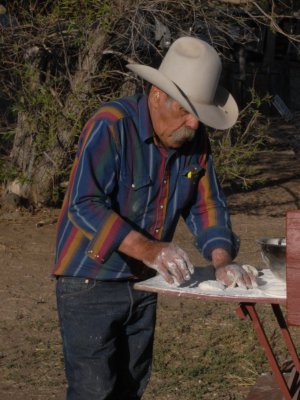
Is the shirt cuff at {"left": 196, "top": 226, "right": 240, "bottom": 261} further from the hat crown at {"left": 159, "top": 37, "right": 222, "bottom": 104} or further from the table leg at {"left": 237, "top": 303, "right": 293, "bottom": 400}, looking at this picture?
the hat crown at {"left": 159, "top": 37, "right": 222, "bottom": 104}

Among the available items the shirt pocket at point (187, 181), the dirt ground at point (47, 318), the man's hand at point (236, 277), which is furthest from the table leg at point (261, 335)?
the dirt ground at point (47, 318)

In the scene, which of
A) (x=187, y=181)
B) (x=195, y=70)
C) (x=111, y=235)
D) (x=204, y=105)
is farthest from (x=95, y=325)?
(x=195, y=70)

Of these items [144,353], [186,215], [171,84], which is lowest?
[144,353]

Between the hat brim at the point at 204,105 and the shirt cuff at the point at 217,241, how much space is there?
1.46 ft

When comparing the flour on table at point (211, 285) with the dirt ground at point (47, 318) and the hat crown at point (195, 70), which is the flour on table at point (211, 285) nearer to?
the hat crown at point (195, 70)

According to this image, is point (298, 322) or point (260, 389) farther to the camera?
point (260, 389)

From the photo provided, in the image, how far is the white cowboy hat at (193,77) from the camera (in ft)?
11.6

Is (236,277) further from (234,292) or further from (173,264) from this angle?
(173,264)

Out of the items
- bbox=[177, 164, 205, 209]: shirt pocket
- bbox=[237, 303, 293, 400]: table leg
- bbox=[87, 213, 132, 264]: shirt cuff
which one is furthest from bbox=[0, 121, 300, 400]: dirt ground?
bbox=[87, 213, 132, 264]: shirt cuff

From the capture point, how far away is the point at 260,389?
4.62 m

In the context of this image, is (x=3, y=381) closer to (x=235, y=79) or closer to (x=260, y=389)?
(x=260, y=389)

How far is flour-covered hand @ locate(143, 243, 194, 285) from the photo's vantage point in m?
3.27

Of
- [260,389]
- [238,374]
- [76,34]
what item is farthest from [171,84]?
[76,34]

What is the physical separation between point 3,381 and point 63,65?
14.8ft
